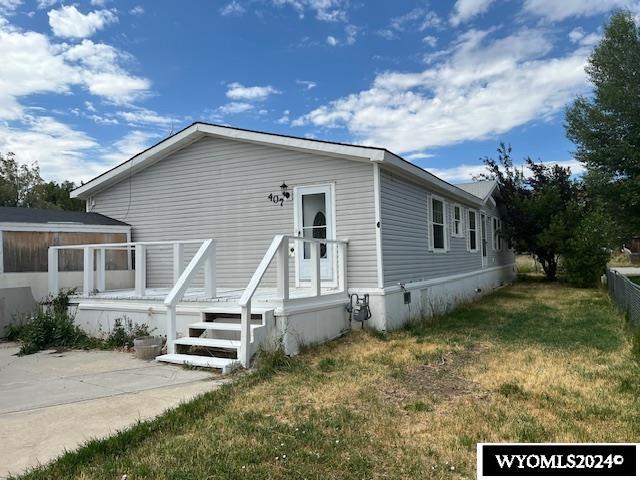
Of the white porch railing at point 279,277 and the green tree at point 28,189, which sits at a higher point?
the green tree at point 28,189

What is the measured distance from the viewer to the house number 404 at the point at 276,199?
9.37 metres

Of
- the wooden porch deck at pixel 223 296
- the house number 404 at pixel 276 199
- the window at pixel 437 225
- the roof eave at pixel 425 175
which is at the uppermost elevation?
the roof eave at pixel 425 175

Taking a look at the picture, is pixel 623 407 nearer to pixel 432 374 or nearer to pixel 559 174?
pixel 432 374

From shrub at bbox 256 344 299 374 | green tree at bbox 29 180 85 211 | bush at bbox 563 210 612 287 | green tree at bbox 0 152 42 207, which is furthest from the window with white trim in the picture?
green tree at bbox 0 152 42 207

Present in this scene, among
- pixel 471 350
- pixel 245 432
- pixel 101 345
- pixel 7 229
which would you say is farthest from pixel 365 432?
pixel 7 229

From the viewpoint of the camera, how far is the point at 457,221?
45.1 feet

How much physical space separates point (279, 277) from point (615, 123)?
1653 centimetres

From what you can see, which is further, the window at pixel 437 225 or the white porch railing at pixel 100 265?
the window at pixel 437 225

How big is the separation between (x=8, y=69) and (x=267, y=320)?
34.9 ft

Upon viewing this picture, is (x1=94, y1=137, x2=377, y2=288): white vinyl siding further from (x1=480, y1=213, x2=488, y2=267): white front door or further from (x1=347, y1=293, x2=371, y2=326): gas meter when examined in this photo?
(x1=480, y1=213, x2=488, y2=267): white front door

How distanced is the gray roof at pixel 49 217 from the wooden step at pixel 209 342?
478 cm

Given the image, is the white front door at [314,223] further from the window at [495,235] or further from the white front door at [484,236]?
the window at [495,235]

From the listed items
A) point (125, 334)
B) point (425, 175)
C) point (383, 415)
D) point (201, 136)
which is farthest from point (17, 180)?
point (383, 415)

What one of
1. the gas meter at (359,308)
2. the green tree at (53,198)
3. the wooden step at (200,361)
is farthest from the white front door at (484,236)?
the green tree at (53,198)
